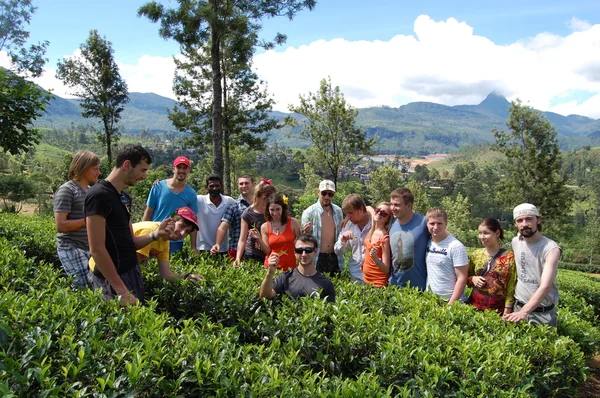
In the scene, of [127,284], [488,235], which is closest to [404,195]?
[488,235]

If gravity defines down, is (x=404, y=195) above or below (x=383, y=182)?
above

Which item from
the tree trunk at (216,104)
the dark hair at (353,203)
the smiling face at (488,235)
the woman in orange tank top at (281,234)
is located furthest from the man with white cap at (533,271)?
the tree trunk at (216,104)

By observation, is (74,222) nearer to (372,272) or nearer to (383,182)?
(372,272)

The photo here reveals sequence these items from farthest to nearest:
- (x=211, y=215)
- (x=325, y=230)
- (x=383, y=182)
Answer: (x=383, y=182) → (x=211, y=215) → (x=325, y=230)

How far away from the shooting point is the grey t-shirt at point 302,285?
13.1ft

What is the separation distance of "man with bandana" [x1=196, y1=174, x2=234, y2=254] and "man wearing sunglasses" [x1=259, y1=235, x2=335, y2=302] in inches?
76.7

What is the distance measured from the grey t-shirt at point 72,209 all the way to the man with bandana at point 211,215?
191 centimetres

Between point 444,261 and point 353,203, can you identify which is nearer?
point 444,261

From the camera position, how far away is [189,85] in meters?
19.9

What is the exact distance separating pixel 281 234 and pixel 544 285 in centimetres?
295

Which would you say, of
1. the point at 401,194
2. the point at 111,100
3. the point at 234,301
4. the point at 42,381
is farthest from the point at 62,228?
the point at 111,100

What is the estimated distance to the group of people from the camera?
3.26m

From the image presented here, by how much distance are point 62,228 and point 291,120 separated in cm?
1752

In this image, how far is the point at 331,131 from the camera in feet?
68.4
